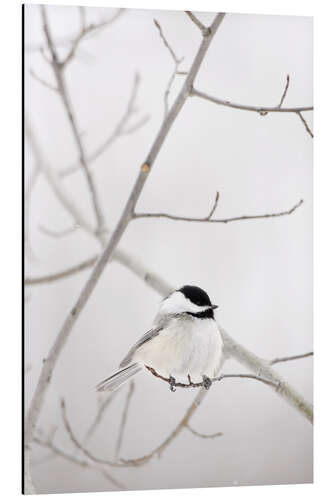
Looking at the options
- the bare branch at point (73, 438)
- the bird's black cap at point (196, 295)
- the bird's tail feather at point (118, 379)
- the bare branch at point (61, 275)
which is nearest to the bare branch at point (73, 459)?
the bare branch at point (73, 438)

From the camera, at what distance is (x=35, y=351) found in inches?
98.2

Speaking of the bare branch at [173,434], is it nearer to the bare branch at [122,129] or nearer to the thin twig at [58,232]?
the thin twig at [58,232]

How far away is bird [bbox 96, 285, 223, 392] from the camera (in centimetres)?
247

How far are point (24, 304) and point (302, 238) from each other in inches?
36.7

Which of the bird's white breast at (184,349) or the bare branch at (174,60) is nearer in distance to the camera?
the bird's white breast at (184,349)

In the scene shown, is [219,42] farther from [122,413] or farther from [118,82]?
[122,413]

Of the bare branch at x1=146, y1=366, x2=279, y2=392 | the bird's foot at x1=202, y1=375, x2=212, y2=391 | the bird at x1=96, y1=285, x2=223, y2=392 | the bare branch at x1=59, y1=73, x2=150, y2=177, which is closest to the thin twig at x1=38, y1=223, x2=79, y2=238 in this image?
the bare branch at x1=59, y1=73, x2=150, y2=177

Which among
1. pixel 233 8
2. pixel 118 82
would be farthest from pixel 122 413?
pixel 233 8

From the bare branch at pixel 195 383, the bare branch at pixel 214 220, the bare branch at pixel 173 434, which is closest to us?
the bare branch at pixel 214 220

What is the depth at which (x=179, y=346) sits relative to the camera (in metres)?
2.47

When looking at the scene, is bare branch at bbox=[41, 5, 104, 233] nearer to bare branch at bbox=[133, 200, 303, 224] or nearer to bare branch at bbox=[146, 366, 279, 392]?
bare branch at bbox=[133, 200, 303, 224]

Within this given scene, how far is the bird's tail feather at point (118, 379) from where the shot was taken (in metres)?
2.53

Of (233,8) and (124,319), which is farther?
(233,8)

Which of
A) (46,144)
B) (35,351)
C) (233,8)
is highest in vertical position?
(233,8)
